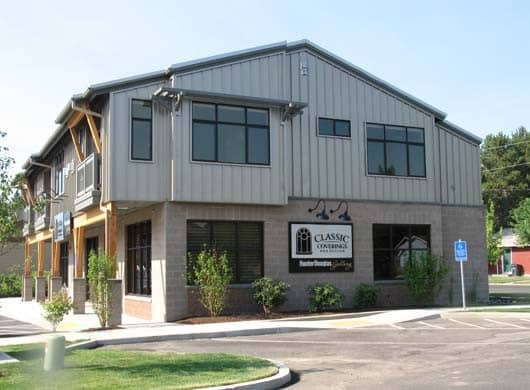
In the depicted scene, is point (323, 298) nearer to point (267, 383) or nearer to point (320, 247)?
point (320, 247)

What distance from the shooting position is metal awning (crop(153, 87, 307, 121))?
62.8ft

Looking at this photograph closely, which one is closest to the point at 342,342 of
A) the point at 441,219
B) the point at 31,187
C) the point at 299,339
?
the point at 299,339

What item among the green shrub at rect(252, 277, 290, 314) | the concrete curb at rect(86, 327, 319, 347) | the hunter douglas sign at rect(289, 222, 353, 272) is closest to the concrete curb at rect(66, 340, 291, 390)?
the concrete curb at rect(86, 327, 319, 347)

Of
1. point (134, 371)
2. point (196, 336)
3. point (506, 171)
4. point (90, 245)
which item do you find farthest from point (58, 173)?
point (506, 171)

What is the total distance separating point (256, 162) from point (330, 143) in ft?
10.4

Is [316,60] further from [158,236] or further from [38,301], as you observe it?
[38,301]

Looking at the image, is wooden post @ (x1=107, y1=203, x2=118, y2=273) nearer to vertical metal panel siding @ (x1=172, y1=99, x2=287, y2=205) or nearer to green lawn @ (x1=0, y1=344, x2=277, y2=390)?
vertical metal panel siding @ (x1=172, y1=99, x2=287, y2=205)

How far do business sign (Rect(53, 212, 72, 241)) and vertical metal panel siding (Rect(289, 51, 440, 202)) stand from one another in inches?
390

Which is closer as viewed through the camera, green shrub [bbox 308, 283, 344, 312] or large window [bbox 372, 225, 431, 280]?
green shrub [bbox 308, 283, 344, 312]

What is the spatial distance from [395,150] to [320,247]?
4.69m

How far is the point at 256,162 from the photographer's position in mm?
20469

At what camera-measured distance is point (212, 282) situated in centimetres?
1903

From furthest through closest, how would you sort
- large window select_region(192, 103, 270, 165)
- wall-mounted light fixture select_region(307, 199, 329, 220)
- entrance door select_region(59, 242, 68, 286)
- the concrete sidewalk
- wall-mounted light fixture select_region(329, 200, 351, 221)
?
entrance door select_region(59, 242, 68, 286), wall-mounted light fixture select_region(329, 200, 351, 221), wall-mounted light fixture select_region(307, 199, 329, 220), large window select_region(192, 103, 270, 165), the concrete sidewalk

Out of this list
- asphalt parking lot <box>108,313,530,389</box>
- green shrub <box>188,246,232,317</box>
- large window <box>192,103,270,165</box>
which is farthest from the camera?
large window <box>192,103,270,165</box>
